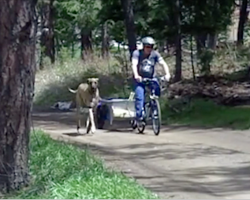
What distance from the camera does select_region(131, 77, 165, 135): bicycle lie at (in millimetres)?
15820

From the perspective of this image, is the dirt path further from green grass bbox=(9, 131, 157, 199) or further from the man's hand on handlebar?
the man's hand on handlebar

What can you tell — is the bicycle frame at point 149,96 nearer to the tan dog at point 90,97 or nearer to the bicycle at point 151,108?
the bicycle at point 151,108

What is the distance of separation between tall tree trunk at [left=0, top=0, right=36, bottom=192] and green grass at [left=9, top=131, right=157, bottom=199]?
28cm

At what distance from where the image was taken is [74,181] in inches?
342

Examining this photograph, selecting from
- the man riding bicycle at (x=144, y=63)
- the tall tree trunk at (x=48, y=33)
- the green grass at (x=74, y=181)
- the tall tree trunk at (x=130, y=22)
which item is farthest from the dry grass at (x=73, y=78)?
the green grass at (x=74, y=181)

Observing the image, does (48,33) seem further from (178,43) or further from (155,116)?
(155,116)

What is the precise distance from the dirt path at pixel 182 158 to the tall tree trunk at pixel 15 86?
169cm

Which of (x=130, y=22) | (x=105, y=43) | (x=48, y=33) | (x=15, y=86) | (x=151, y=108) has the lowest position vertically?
(x=151, y=108)

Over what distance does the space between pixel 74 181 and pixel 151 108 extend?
7.67 m

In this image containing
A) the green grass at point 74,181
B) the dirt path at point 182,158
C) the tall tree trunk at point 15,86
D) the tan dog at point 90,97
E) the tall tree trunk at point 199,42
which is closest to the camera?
the green grass at point 74,181

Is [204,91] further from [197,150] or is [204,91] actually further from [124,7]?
[197,150]

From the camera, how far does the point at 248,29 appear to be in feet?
126

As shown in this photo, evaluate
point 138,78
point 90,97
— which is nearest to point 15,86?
point 138,78

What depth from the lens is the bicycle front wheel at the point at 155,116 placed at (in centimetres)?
1578
